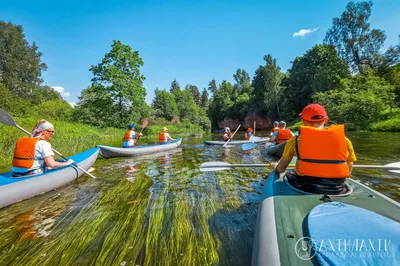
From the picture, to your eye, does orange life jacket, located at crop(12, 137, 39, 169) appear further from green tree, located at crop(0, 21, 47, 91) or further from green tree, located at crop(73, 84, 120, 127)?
green tree, located at crop(0, 21, 47, 91)

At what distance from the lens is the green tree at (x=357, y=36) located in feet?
101

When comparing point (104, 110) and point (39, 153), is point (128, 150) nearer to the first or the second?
point (39, 153)

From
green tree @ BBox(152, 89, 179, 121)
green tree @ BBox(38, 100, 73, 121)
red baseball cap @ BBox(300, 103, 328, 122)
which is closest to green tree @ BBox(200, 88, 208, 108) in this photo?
green tree @ BBox(152, 89, 179, 121)

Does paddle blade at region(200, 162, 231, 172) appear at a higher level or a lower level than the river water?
higher

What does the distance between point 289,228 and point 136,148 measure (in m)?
8.64

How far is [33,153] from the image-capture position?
168 inches

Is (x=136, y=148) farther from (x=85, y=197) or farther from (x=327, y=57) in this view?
(x=327, y=57)

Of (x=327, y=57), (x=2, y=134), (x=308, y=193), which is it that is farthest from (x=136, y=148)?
(x=327, y=57)

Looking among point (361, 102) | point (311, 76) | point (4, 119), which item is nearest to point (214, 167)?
point (4, 119)

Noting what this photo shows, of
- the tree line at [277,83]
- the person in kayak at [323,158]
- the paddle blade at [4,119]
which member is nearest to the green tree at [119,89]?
the tree line at [277,83]

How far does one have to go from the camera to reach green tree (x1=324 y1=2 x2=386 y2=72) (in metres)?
30.8

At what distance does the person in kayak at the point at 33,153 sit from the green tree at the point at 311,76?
3267 centimetres

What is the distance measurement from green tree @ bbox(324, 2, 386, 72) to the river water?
3454 cm

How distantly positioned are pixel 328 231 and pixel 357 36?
40.7 meters
